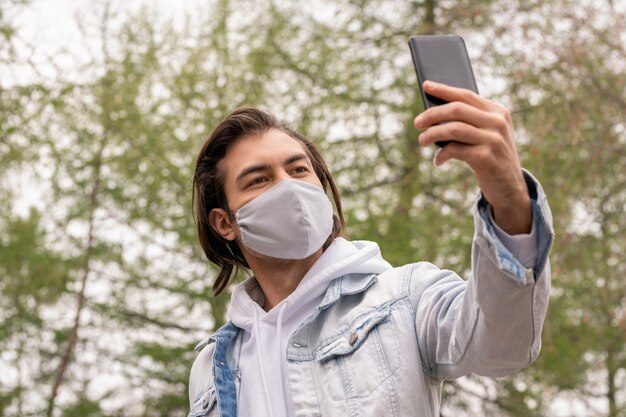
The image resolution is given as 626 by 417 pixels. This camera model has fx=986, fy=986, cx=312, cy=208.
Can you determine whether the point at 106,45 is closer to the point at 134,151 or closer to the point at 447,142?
the point at 134,151

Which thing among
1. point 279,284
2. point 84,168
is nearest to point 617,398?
point 84,168

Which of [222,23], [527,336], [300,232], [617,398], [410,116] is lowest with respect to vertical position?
[617,398]

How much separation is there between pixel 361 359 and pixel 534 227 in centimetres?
80

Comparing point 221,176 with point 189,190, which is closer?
point 221,176

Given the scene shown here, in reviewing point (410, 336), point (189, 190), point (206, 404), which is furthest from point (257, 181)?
point (189, 190)

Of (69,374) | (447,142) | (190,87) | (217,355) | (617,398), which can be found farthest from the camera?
(617,398)

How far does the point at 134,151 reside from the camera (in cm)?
1153

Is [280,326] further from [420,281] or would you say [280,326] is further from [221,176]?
[221,176]

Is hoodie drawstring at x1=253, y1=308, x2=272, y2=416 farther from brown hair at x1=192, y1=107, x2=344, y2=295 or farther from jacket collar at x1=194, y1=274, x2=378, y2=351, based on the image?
brown hair at x1=192, y1=107, x2=344, y2=295

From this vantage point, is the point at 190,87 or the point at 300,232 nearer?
the point at 300,232

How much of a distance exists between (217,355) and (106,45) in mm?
9273

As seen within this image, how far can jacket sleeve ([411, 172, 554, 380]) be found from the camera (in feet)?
6.22

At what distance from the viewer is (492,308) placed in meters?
2.00

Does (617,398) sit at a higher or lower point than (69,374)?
lower
